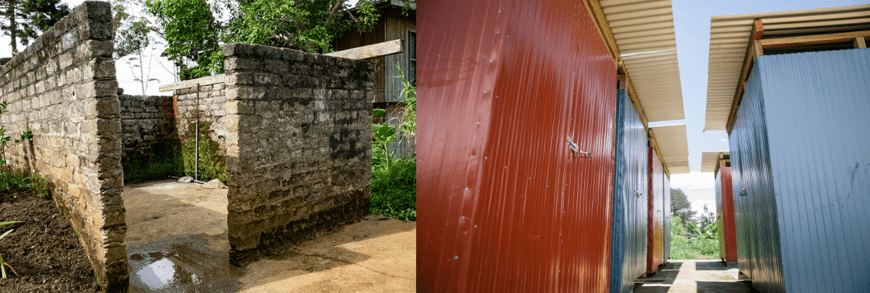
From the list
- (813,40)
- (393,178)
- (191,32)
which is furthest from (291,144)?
(191,32)

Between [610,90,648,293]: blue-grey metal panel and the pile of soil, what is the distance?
17.5 ft

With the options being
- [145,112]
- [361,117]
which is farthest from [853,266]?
[145,112]

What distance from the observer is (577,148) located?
3262 millimetres

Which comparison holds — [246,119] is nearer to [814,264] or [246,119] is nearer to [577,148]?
[577,148]

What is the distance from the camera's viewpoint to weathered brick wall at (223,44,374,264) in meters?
4.82

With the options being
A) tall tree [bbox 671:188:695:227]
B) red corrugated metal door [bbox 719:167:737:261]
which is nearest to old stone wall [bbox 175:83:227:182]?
red corrugated metal door [bbox 719:167:737:261]

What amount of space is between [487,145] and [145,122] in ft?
36.2

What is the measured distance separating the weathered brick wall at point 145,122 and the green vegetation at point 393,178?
17.1 feet

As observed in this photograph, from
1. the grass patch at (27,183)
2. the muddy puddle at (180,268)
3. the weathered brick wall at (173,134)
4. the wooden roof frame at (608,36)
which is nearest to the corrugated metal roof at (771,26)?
the wooden roof frame at (608,36)

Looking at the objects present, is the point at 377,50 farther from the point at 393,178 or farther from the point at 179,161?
the point at 179,161

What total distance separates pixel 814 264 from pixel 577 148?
320cm

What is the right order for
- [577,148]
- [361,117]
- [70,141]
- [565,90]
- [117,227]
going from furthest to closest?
[361,117] → [70,141] → [117,227] → [577,148] → [565,90]

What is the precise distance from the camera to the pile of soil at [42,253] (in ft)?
12.2

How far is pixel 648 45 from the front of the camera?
5109mm
